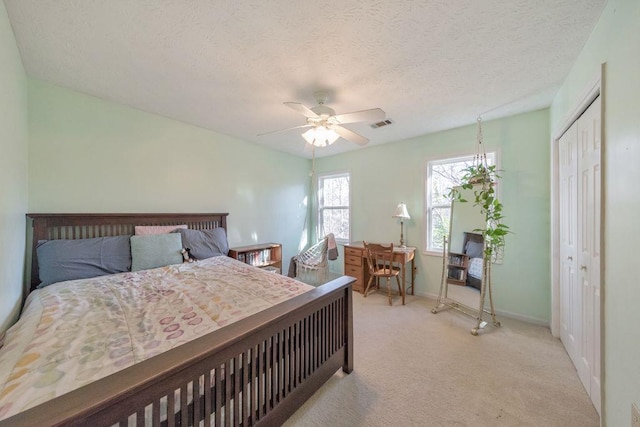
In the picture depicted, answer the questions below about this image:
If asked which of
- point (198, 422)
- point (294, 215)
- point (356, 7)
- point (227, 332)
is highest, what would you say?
point (356, 7)

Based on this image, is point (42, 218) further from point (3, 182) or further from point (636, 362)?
point (636, 362)

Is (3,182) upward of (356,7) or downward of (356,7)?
downward

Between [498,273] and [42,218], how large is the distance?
5.04 metres

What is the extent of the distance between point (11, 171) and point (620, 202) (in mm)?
3756

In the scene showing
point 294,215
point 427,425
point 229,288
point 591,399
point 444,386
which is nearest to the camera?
point 427,425

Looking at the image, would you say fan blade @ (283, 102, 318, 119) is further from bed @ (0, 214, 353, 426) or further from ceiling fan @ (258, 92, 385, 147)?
bed @ (0, 214, 353, 426)

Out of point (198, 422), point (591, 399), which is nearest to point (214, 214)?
point (198, 422)

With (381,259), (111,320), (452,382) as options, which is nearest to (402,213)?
(381,259)

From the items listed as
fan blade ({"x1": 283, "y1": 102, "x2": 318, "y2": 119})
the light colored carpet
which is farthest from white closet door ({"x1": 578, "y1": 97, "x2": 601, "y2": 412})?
fan blade ({"x1": 283, "y1": 102, "x2": 318, "y2": 119})

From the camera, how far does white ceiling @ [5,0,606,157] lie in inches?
56.0

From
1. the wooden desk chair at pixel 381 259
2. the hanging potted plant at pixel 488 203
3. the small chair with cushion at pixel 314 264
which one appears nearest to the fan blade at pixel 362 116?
the hanging potted plant at pixel 488 203

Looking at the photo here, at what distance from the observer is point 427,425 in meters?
1.49

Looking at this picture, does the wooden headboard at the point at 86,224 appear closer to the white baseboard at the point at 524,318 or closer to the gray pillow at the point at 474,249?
the gray pillow at the point at 474,249

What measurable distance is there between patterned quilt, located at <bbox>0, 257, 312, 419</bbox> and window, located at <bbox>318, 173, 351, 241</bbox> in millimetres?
2626
